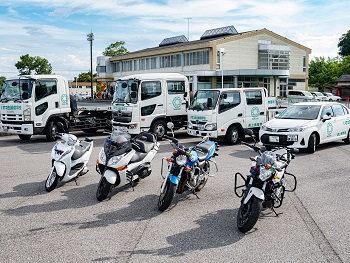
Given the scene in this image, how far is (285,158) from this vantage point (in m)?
6.03

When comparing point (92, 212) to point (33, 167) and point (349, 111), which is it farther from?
point (349, 111)

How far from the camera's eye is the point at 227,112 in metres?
13.3

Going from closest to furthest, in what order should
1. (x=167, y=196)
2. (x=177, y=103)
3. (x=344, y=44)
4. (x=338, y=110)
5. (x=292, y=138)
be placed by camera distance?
(x=167, y=196), (x=292, y=138), (x=338, y=110), (x=177, y=103), (x=344, y=44)

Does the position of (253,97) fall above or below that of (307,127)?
above

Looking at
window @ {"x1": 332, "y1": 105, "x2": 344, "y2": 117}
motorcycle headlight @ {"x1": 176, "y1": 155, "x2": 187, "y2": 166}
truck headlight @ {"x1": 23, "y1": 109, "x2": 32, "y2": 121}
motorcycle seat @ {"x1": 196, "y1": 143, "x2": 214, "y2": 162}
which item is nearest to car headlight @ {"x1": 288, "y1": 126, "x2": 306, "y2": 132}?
window @ {"x1": 332, "y1": 105, "x2": 344, "y2": 117}

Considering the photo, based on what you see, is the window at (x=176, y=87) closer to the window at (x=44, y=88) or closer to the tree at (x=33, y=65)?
the window at (x=44, y=88)

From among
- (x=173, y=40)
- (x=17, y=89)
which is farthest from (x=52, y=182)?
(x=173, y=40)

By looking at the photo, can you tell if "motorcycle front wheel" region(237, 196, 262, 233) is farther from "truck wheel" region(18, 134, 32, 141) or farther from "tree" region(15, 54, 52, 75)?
"tree" region(15, 54, 52, 75)

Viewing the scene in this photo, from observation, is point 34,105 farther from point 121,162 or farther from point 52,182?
point 121,162

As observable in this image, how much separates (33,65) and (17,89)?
8395cm

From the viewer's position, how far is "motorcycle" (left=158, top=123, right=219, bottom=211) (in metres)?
6.12

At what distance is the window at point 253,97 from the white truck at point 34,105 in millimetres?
6654

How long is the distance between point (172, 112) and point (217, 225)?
31.5ft

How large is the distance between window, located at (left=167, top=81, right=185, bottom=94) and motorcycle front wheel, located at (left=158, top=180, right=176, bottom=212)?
903cm
